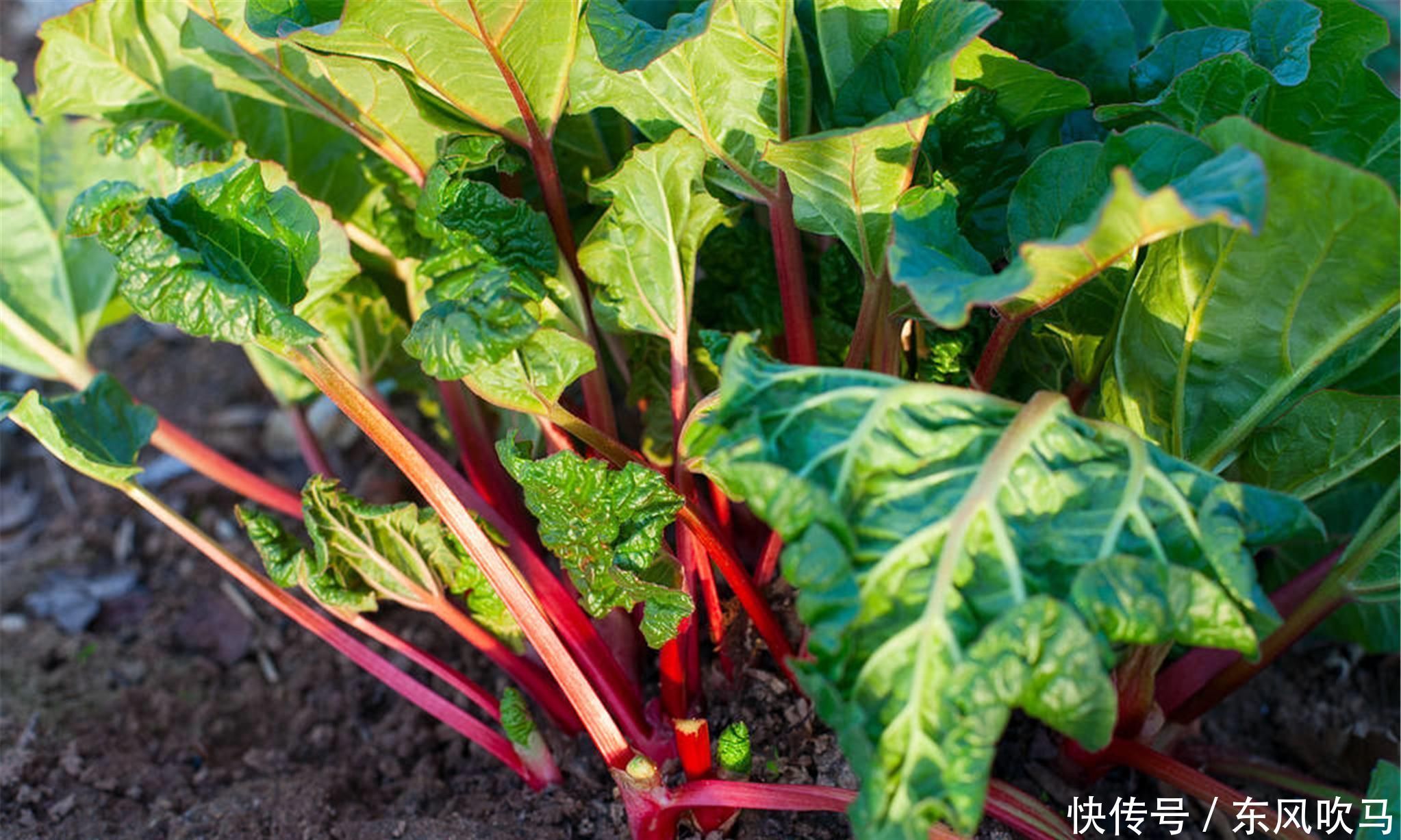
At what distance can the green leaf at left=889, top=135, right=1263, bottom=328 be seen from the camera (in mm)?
1310

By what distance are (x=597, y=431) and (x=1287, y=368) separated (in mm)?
967

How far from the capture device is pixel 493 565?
178 centimetres

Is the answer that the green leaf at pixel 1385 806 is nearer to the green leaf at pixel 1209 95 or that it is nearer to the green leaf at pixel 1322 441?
the green leaf at pixel 1322 441

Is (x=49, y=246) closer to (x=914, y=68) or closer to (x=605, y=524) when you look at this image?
(x=605, y=524)

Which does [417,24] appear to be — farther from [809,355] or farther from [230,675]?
[230,675]

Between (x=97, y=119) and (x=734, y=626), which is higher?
(x=97, y=119)

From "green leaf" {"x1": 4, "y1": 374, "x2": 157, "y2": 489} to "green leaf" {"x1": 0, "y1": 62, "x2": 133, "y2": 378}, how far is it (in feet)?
0.84

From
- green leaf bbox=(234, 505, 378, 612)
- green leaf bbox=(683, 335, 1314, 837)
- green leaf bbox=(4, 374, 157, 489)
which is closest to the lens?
green leaf bbox=(683, 335, 1314, 837)

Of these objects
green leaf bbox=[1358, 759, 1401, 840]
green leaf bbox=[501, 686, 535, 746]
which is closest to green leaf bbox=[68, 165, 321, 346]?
green leaf bbox=[501, 686, 535, 746]

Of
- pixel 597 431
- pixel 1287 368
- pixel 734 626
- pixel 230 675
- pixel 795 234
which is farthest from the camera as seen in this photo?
pixel 230 675

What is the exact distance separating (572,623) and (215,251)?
31.2 inches

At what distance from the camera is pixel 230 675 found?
101 inches

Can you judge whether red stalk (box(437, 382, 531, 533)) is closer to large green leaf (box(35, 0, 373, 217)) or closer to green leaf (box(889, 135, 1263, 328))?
large green leaf (box(35, 0, 373, 217))

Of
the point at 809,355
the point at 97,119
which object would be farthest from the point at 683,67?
the point at 97,119
